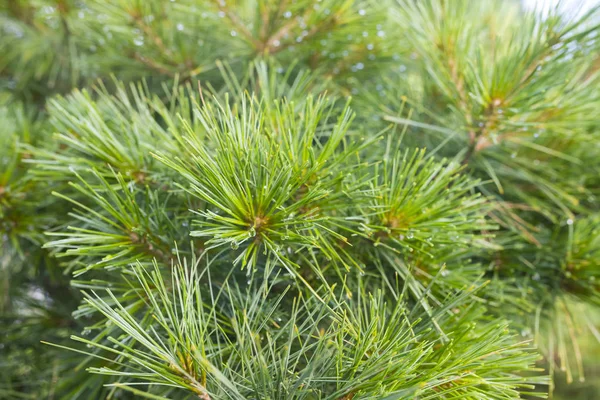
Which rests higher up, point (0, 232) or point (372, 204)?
point (372, 204)

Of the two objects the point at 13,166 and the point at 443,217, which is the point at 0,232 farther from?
the point at 443,217

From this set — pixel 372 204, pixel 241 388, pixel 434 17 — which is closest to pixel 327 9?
pixel 434 17

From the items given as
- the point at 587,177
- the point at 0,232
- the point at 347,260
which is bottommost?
the point at 0,232

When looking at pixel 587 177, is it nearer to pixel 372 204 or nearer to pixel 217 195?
pixel 372 204

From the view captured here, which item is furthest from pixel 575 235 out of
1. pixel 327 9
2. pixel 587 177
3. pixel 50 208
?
pixel 50 208

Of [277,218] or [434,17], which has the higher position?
[434,17]

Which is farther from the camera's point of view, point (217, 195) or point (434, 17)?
point (434, 17)
